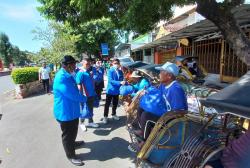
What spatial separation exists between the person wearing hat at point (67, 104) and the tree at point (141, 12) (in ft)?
3.63

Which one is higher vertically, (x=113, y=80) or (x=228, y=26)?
(x=228, y=26)

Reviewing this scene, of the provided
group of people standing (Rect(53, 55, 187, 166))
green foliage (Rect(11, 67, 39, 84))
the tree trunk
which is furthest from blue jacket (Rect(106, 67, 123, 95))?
green foliage (Rect(11, 67, 39, 84))

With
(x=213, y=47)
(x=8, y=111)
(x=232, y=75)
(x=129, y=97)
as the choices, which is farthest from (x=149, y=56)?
(x=129, y=97)

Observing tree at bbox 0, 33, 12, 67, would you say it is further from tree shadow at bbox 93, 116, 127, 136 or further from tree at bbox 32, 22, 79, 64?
tree shadow at bbox 93, 116, 127, 136

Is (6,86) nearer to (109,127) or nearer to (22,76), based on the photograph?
(22,76)

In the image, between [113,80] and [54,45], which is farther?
[54,45]

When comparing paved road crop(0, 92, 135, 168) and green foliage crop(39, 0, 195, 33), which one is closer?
green foliage crop(39, 0, 195, 33)

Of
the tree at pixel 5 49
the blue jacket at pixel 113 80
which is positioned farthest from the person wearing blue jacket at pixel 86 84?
the tree at pixel 5 49

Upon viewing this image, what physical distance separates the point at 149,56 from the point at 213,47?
14.9m

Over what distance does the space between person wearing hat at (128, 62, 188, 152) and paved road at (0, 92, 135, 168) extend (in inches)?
42.8

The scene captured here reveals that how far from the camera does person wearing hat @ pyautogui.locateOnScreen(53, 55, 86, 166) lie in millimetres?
5242

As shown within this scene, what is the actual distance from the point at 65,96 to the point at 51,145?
1622 mm

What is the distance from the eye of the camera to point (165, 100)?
4.42 metres

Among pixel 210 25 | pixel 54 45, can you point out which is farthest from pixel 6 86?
pixel 210 25
